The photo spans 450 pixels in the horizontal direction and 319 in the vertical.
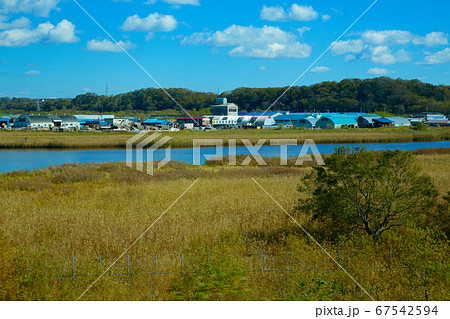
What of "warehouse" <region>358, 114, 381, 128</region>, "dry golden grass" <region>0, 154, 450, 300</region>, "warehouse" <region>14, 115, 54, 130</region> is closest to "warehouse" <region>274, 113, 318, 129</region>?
"warehouse" <region>358, 114, 381, 128</region>

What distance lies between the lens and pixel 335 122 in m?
93.6

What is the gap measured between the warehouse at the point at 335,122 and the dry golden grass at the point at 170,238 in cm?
7021

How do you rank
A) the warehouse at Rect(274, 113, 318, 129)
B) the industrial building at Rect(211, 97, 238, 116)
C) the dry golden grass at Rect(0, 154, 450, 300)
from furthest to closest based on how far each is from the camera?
1. the warehouse at Rect(274, 113, 318, 129)
2. the industrial building at Rect(211, 97, 238, 116)
3. the dry golden grass at Rect(0, 154, 450, 300)

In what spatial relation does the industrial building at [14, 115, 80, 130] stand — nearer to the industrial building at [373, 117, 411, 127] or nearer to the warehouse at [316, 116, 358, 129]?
the warehouse at [316, 116, 358, 129]

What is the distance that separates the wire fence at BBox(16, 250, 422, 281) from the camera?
9.43 metres

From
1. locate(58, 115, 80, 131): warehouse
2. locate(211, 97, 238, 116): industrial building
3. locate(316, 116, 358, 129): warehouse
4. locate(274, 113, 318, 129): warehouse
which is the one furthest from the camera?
locate(58, 115, 80, 131): warehouse

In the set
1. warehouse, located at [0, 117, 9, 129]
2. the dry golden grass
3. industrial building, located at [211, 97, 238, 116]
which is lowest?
the dry golden grass

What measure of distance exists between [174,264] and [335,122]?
289 feet

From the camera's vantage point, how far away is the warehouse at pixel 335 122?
92.8m

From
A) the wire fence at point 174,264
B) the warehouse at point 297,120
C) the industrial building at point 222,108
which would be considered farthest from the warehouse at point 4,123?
the wire fence at point 174,264

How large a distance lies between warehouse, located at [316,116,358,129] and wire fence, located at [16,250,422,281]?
84500 mm

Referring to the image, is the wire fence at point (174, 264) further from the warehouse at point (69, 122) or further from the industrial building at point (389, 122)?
the warehouse at point (69, 122)

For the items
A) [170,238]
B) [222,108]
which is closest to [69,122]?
[222,108]

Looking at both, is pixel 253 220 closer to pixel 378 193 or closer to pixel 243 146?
pixel 378 193
